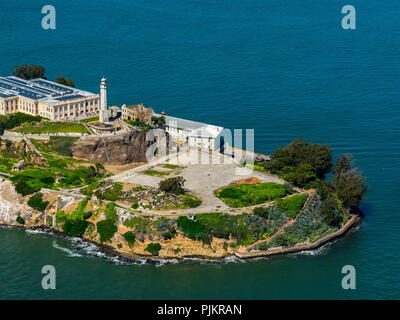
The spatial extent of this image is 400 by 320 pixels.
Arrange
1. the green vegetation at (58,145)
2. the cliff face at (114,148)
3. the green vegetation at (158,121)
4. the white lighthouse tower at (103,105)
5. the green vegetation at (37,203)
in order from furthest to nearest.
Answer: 1. the green vegetation at (158,121)
2. the white lighthouse tower at (103,105)
3. the cliff face at (114,148)
4. the green vegetation at (58,145)
5. the green vegetation at (37,203)

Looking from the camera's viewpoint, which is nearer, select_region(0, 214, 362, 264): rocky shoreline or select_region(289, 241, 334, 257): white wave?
select_region(0, 214, 362, 264): rocky shoreline

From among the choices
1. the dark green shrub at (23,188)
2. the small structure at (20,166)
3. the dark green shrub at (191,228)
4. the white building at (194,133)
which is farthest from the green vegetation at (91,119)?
the dark green shrub at (191,228)

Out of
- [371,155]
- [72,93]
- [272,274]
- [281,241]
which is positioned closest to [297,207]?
[281,241]

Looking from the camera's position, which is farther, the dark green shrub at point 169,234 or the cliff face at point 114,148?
the cliff face at point 114,148

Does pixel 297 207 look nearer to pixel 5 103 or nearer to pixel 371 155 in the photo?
pixel 371 155

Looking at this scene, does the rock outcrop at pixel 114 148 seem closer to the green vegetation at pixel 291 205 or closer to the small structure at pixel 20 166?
the small structure at pixel 20 166

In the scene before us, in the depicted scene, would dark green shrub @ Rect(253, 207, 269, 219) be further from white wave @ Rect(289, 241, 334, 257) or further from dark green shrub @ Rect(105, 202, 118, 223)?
dark green shrub @ Rect(105, 202, 118, 223)

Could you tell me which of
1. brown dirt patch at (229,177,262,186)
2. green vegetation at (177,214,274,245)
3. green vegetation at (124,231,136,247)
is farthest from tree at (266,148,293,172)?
green vegetation at (124,231,136,247)

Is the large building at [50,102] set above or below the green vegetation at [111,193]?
above
